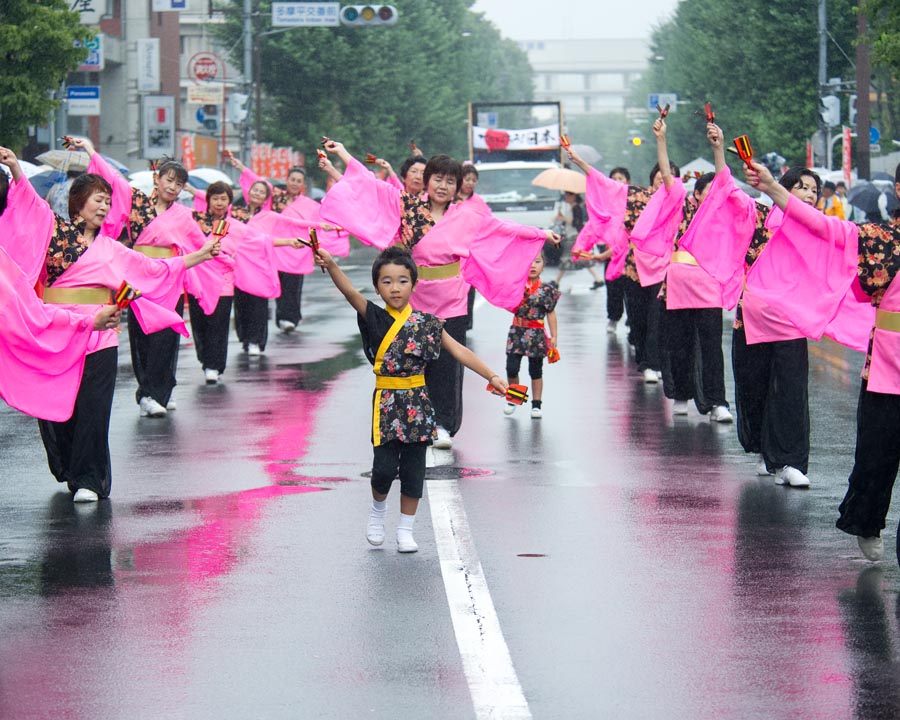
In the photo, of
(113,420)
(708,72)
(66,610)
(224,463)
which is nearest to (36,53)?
(113,420)

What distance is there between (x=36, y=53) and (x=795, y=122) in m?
29.9

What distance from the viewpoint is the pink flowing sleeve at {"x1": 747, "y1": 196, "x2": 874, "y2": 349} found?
8367mm

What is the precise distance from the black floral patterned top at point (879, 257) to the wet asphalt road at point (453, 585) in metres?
1.20

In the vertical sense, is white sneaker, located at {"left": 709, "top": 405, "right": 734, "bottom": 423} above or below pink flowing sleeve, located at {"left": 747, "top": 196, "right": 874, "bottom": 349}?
below

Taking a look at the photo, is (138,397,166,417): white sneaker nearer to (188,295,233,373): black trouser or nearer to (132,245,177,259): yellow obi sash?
(132,245,177,259): yellow obi sash

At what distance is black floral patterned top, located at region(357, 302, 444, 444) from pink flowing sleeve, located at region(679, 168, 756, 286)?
2491 mm

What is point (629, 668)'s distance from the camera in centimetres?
590

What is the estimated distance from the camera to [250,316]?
18.0 m

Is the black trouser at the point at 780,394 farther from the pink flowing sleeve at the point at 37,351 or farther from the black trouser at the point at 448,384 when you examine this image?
the pink flowing sleeve at the point at 37,351

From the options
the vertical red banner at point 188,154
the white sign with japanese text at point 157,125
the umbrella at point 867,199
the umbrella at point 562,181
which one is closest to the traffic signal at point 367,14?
the white sign with japanese text at point 157,125

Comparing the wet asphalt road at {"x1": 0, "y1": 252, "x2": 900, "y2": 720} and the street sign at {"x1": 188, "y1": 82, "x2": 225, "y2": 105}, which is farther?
the street sign at {"x1": 188, "y1": 82, "x2": 225, "y2": 105}

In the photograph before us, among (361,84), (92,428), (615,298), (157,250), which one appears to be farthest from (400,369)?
(361,84)

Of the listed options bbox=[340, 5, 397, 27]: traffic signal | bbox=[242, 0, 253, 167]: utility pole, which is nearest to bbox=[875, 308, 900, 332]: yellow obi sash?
bbox=[340, 5, 397, 27]: traffic signal

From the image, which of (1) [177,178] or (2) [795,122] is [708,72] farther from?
(1) [177,178]
